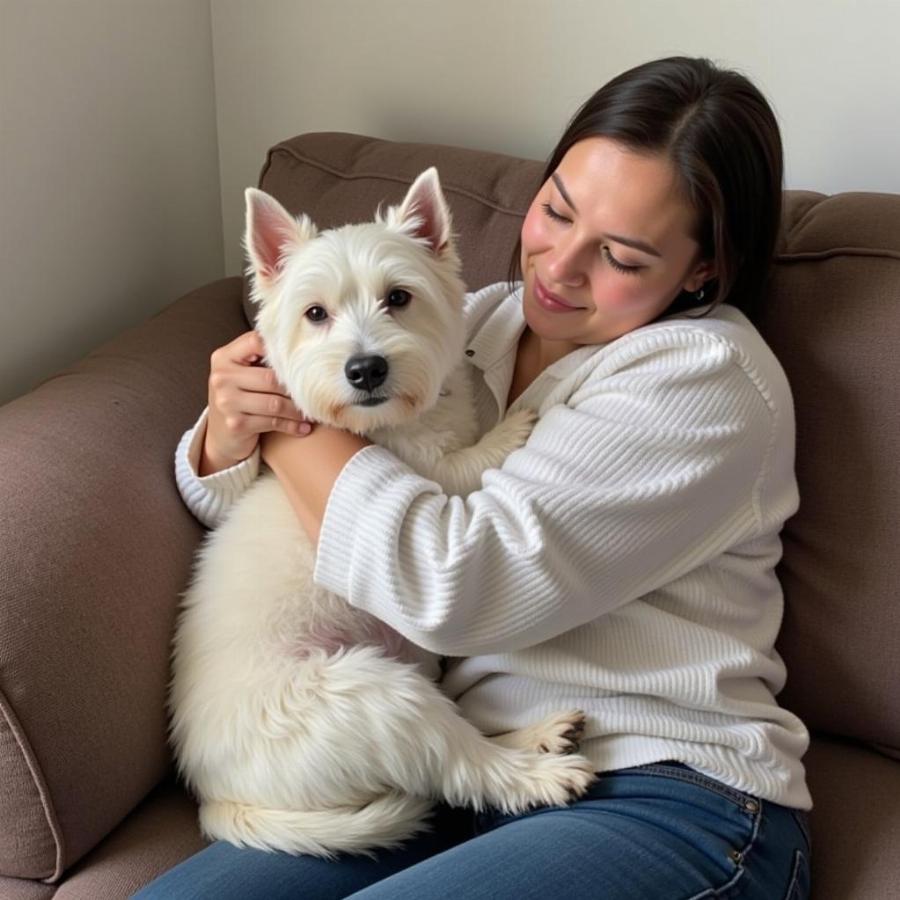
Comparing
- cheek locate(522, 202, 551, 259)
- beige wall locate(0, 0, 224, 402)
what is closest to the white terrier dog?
cheek locate(522, 202, 551, 259)

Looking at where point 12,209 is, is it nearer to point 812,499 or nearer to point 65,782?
point 65,782

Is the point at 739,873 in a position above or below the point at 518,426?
below

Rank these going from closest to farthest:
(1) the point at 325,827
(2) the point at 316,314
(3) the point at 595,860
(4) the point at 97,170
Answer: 1. (3) the point at 595,860
2. (1) the point at 325,827
3. (2) the point at 316,314
4. (4) the point at 97,170

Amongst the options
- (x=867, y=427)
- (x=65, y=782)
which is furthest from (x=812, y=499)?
(x=65, y=782)

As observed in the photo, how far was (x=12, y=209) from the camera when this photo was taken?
1887 millimetres

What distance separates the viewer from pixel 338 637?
1.52 meters

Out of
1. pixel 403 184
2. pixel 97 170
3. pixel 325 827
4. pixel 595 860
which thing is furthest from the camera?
pixel 97 170

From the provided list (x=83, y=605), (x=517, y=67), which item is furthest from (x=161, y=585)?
(x=517, y=67)

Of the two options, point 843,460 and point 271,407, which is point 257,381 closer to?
point 271,407

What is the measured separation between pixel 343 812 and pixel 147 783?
12.0 inches

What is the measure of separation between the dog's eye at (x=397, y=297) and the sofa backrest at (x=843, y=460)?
1.86ft

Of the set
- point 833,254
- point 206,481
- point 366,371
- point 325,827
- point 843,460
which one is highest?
point 833,254

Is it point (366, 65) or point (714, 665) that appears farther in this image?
point (366, 65)

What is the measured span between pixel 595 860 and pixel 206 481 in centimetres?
79
